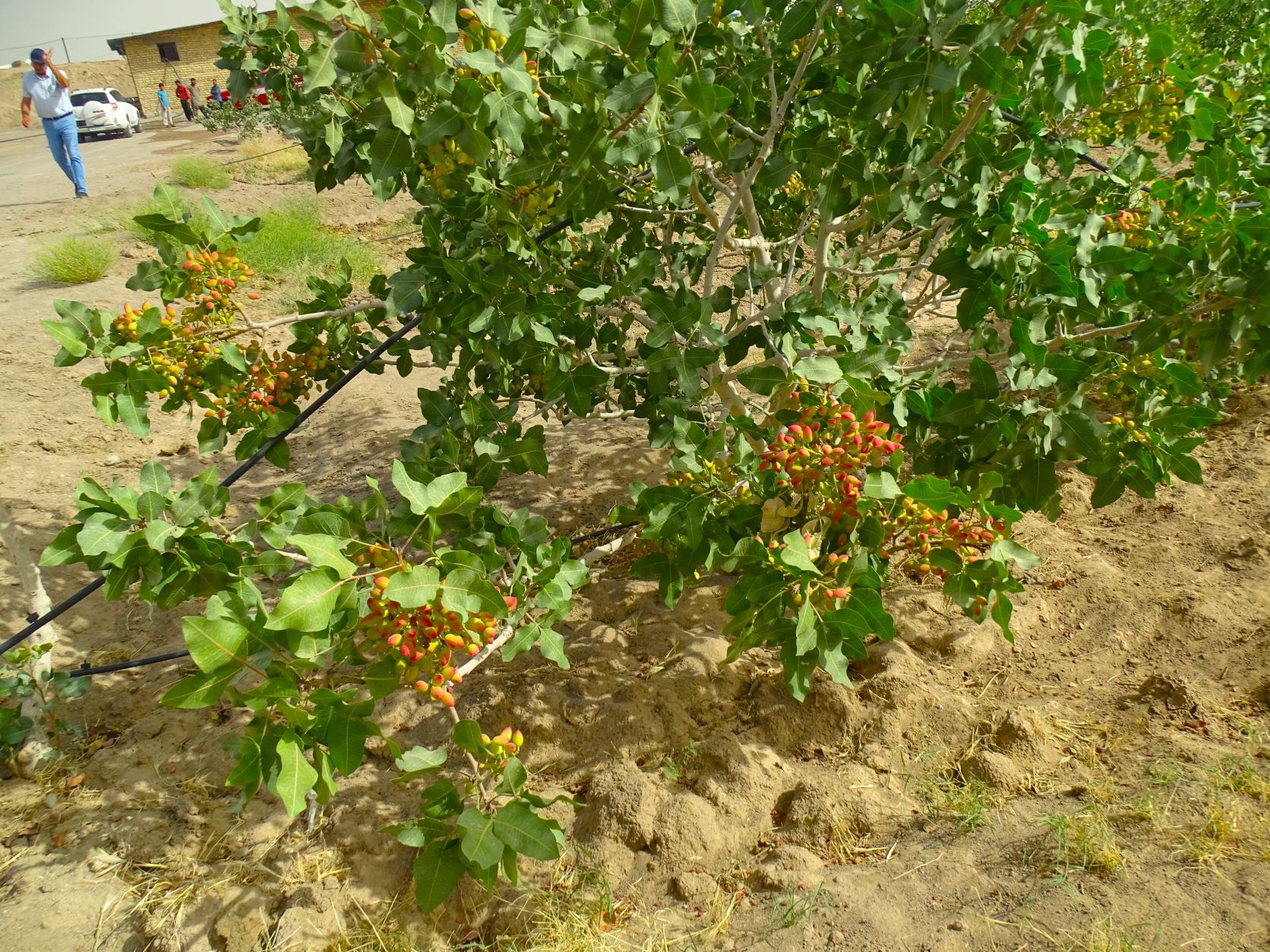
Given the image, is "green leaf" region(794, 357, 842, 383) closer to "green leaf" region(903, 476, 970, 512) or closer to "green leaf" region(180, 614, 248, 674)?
"green leaf" region(903, 476, 970, 512)

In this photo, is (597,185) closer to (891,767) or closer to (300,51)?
(300,51)

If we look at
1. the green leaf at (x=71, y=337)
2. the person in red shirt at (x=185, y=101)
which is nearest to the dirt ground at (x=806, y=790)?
the green leaf at (x=71, y=337)

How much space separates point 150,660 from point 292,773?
1.41 meters

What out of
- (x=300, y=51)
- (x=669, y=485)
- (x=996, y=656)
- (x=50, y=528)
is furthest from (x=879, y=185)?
(x=50, y=528)

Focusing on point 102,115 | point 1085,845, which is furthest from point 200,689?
point 102,115

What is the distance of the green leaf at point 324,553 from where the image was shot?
1.27 meters

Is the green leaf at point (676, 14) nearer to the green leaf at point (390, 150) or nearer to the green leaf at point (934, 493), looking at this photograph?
the green leaf at point (390, 150)

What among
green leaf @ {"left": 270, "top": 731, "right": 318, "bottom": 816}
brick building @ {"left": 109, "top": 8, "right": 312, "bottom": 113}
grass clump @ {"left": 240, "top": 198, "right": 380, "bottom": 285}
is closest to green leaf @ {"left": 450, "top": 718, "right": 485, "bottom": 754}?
green leaf @ {"left": 270, "top": 731, "right": 318, "bottom": 816}

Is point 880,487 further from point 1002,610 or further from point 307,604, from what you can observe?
point 307,604

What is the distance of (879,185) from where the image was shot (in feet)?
6.34

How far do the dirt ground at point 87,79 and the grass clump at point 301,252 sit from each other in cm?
2805

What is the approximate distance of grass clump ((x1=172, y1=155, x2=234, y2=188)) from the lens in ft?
32.4

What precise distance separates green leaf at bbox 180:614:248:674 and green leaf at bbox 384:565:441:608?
0.79ft

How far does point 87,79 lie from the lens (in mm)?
30406
